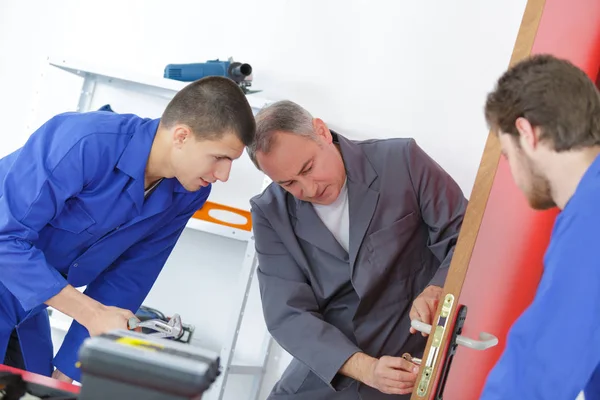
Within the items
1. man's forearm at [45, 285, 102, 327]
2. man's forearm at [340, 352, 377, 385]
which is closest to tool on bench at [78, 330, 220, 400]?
man's forearm at [45, 285, 102, 327]

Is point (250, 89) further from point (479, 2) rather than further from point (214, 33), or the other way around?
point (479, 2)

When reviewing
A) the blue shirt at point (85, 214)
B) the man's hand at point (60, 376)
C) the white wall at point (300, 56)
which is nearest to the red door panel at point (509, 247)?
the white wall at point (300, 56)

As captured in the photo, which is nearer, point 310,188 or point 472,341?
point 472,341

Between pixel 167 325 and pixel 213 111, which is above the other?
pixel 213 111

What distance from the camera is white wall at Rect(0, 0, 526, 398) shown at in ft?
7.50

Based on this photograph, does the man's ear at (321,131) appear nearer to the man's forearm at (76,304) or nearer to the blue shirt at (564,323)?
the man's forearm at (76,304)

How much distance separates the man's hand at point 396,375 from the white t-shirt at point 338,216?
1.52 ft

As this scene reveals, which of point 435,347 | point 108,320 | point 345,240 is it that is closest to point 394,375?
point 435,347

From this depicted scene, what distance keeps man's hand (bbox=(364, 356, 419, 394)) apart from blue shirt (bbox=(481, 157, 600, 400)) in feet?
1.84

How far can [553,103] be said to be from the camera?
43.8 inches

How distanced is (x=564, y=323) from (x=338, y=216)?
3.49ft

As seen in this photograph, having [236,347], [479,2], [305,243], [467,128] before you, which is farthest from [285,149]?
[236,347]

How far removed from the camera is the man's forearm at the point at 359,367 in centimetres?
166

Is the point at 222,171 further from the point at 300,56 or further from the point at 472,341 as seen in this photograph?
the point at 300,56
